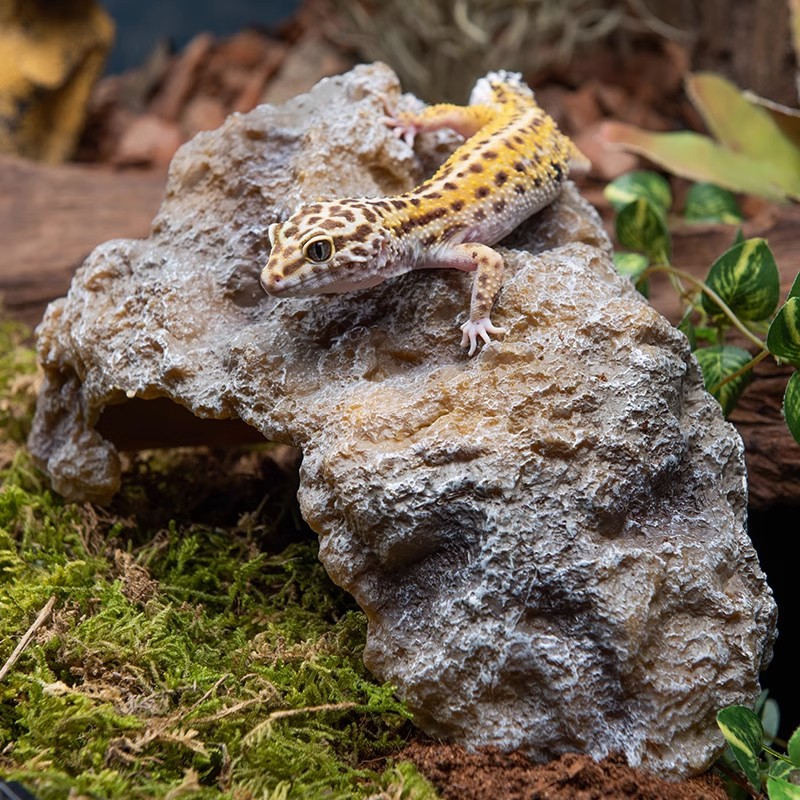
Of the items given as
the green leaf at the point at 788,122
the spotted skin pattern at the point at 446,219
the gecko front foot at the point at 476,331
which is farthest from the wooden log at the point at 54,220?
the green leaf at the point at 788,122

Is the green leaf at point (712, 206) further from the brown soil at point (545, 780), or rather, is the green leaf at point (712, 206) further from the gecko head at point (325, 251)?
the brown soil at point (545, 780)

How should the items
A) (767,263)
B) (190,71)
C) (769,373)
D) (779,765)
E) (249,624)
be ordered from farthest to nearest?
(190,71) → (769,373) → (767,263) → (249,624) → (779,765)

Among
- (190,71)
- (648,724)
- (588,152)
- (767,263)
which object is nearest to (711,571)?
(648,724)

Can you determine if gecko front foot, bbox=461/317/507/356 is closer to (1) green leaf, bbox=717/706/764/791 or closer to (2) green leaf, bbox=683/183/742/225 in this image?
(1) green leaf, bbox=717/706/764/791

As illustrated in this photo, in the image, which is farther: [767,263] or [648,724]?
[767,263]

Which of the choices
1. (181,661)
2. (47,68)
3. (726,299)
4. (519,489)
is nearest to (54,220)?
(47,68)

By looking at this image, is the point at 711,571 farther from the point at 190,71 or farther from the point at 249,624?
the point at 190,71

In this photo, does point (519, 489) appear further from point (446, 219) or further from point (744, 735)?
point (446, 219)
